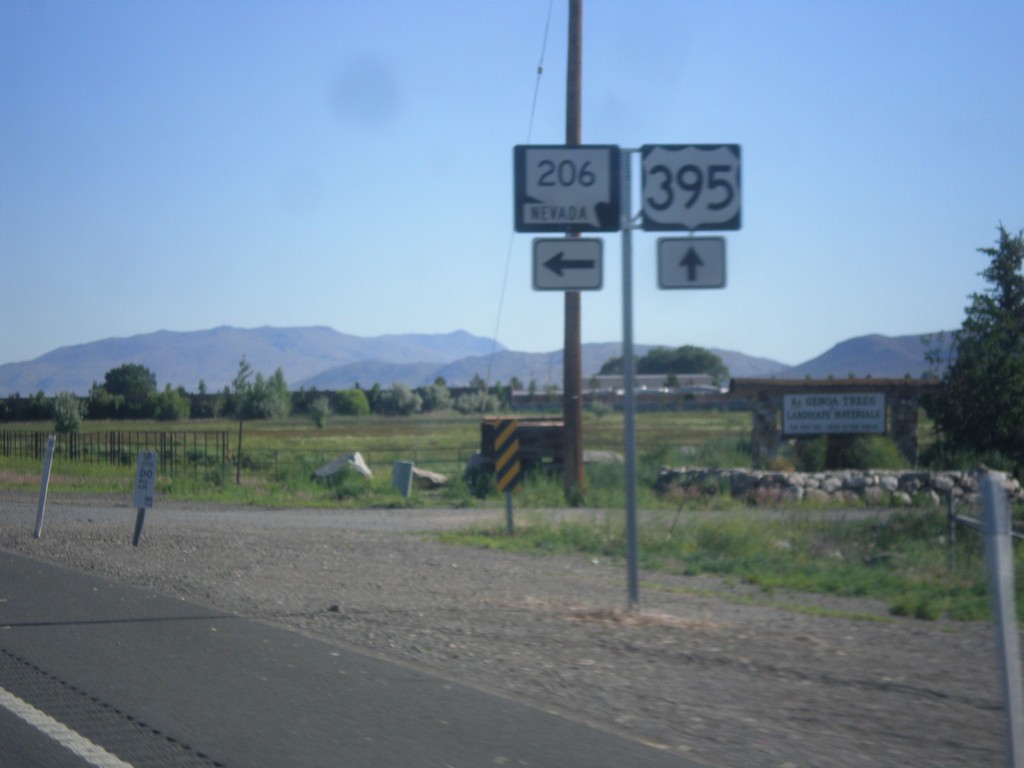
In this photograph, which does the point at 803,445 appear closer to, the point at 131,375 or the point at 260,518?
the point at 260,518

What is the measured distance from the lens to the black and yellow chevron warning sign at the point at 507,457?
1764cm

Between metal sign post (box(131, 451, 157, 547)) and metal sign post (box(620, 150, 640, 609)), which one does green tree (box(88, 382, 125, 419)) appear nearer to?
metal sign post (box(131, 451, 157, 547))

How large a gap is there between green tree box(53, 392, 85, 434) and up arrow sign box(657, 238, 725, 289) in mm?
26988

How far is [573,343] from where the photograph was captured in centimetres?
2202

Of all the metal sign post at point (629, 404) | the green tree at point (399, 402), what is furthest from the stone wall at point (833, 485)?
the green tree at point (399, 402)

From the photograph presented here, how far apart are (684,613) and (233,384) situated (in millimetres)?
28734

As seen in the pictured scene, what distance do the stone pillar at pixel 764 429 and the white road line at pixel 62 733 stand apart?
75.0 feet

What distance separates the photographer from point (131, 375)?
152ft

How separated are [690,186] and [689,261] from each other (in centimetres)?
74

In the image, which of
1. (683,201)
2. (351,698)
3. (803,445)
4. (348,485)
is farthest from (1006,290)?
(351,698)

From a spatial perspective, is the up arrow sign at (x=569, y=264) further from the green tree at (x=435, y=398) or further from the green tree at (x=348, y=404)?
the green tree at (x=435, y=398)

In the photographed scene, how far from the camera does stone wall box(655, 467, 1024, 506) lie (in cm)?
2306

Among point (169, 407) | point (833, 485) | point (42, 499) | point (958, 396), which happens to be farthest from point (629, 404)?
point (169, 407)

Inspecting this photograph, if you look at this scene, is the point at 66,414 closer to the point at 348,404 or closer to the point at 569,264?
the point at 569,264
